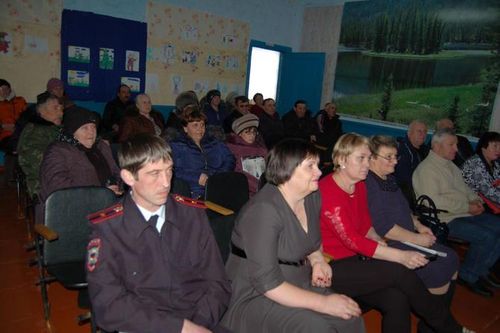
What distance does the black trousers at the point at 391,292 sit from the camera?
202cm

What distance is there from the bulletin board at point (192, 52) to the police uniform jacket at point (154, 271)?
5590 mm

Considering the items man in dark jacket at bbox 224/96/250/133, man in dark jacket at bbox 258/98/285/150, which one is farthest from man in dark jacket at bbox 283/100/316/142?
man in dark jacket at bbox 224/96/250/133

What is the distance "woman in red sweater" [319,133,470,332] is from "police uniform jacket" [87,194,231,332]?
0.78 meters

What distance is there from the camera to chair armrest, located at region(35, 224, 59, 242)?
6.57ft

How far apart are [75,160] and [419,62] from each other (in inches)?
255

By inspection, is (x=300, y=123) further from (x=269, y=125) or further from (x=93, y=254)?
(x=93, y=254)

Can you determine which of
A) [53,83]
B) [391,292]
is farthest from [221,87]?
[391,292]

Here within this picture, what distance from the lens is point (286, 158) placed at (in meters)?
1.84

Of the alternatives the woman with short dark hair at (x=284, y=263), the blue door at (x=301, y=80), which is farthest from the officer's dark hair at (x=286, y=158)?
the blue door at (x=301, y=80)

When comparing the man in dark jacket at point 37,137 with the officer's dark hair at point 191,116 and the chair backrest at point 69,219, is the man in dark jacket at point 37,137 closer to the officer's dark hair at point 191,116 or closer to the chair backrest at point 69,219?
the chair backrest at point 69,219

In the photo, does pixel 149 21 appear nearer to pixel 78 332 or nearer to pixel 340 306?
pixel 78 332

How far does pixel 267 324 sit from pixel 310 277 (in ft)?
1.17

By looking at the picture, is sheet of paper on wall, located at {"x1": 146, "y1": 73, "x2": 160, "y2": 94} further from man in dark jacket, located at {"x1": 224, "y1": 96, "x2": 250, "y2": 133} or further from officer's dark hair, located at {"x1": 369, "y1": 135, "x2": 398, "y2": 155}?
officer's dark hair, located at {"x1": 369, "y1": 135, "x2": 398, "y2": 155}

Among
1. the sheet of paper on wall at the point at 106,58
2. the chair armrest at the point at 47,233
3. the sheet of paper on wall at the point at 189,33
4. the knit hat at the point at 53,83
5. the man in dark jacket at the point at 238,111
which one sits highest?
the sheet of paper on wall at the point at 189,33
